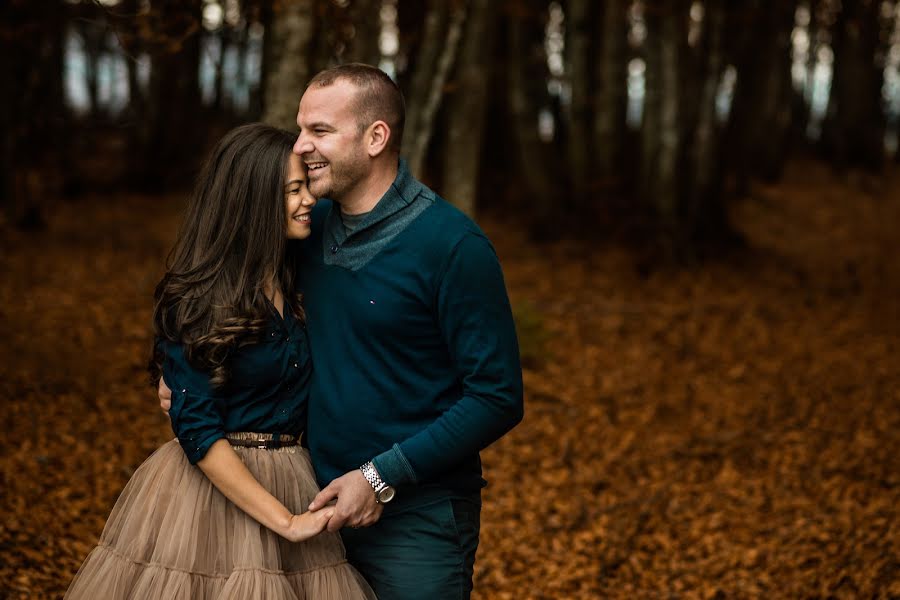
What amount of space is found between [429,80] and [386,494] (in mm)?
6122

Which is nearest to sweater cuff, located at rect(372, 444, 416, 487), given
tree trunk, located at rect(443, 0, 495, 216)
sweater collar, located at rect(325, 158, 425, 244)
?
sweater collar, located at rect(325, 158, 425, 244)

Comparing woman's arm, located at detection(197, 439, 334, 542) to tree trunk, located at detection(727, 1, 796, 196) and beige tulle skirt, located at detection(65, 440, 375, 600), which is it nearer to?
beige tulle skirt, located at detection(65, 440, 375, 600)

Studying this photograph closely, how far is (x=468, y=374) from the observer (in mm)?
2879

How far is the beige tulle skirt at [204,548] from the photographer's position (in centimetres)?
286

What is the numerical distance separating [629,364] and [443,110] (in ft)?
29.3

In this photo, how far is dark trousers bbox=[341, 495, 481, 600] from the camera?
300cm

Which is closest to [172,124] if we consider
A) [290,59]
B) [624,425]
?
[290,59]

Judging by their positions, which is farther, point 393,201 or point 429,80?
point 429,80

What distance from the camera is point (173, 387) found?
292cm

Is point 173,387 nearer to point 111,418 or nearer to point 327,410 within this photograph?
point 327,410

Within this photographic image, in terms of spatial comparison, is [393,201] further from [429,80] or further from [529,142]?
[529,142]

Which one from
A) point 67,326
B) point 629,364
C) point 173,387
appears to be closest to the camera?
point 173,387

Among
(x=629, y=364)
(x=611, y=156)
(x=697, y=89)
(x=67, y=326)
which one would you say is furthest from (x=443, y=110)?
(x=67, y=326)

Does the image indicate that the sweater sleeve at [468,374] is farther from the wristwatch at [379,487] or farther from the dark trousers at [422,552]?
the dark trousers at [422,552]
